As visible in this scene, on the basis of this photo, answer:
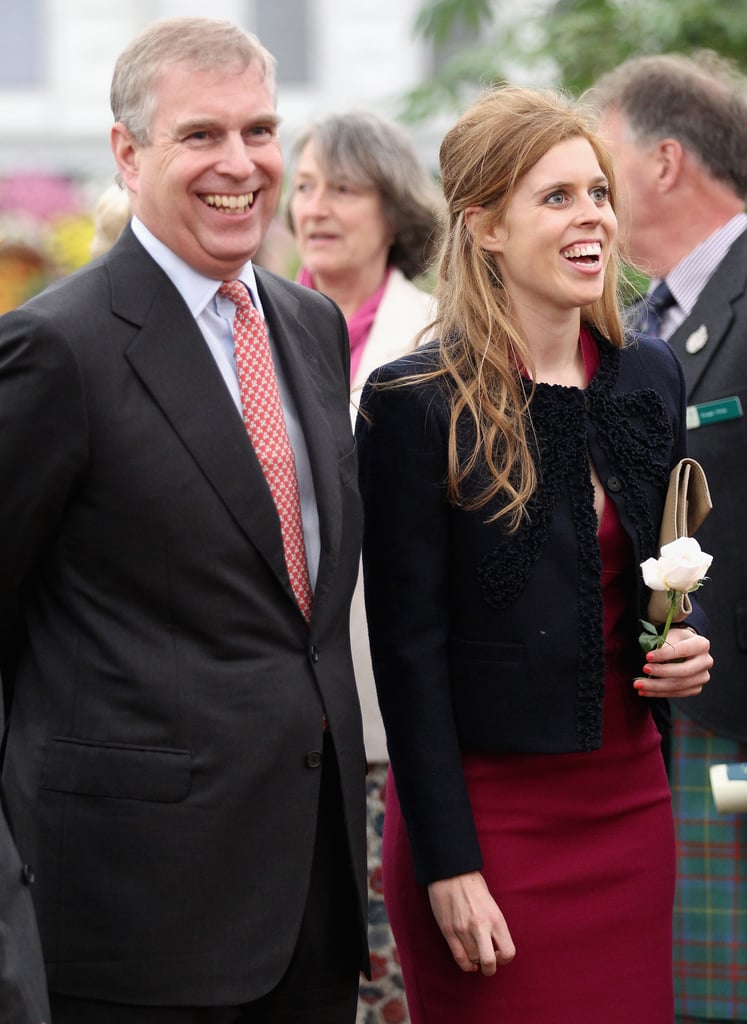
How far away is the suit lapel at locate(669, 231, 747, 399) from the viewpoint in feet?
14.7

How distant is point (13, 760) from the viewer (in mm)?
3023

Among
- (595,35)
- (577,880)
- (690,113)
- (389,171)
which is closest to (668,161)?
(690,113)

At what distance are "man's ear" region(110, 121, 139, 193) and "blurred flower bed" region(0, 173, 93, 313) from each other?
206 inches

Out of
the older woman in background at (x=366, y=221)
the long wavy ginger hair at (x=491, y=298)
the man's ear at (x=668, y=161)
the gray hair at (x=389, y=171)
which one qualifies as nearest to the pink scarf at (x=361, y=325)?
the older woman in background at (x=366, y=221)

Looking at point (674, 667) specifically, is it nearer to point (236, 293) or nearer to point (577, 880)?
point (577, 880)

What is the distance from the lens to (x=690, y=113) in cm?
496

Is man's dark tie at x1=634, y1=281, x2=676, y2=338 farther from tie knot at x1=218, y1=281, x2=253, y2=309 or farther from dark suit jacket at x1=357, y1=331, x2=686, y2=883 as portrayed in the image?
tie knot at x1=218, y1=281, x2=253, y2=309

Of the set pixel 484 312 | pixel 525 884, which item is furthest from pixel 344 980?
pixel 484 312

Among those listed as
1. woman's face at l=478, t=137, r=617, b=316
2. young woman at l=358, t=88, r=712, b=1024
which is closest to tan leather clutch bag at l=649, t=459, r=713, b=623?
young woman at l=358, t=88, r=712, b=1024

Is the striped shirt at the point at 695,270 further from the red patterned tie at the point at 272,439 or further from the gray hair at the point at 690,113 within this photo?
the red patterned tie at the point at 272,439

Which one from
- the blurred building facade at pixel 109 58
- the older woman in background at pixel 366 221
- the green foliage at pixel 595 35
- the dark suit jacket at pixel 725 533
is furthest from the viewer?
the blurred building facade at pixel 109 58

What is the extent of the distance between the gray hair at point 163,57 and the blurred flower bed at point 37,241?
5255 mm

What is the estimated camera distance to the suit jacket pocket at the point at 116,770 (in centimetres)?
293

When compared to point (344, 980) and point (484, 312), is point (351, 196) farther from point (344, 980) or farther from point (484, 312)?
point (344, 980)
